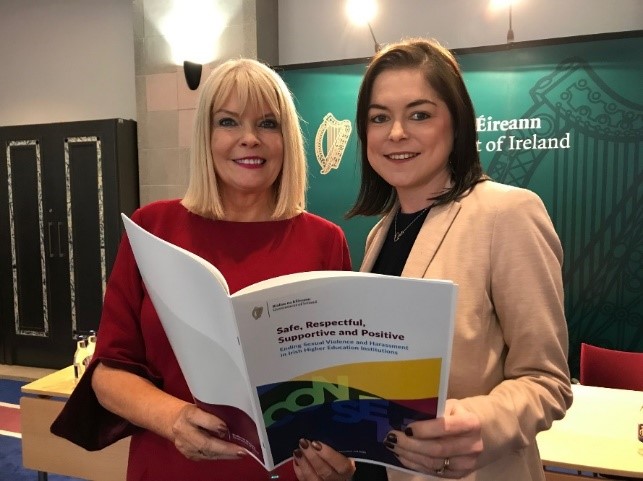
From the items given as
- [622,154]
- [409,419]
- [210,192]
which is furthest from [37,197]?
[409,419]

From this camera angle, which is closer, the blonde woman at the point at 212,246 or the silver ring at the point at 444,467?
the silver ring at the point at 444,467

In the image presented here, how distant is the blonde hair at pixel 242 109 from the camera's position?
1290 mm

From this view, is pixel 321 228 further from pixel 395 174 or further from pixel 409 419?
pixel 409 419

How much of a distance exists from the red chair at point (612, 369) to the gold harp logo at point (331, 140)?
7.36 feet

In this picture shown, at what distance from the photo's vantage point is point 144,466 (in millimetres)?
1224

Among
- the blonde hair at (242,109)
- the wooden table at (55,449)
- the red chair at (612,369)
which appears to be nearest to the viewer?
the blonde hair at (242,109)

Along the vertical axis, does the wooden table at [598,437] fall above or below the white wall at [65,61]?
below

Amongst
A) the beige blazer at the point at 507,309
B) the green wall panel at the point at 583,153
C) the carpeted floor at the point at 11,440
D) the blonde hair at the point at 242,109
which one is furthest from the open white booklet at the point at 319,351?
the green wall panel at the point at 583,153

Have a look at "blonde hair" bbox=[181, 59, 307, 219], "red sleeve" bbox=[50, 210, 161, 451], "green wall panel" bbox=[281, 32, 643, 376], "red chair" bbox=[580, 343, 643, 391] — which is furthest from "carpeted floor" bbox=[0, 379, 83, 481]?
"green wall panel" bbox=[281, 32, 643, 376]

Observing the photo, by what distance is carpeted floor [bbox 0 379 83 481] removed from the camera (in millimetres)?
3180

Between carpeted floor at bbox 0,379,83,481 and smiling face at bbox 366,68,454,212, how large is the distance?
288cm

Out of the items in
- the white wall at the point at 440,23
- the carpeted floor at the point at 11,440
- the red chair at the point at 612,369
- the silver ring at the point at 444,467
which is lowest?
the carpeted floor at the point at 11,440

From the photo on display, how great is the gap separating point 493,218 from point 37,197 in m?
5.00

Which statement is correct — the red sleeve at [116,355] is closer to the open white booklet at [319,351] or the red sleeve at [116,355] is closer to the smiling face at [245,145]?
the smiling face at [245,145]
